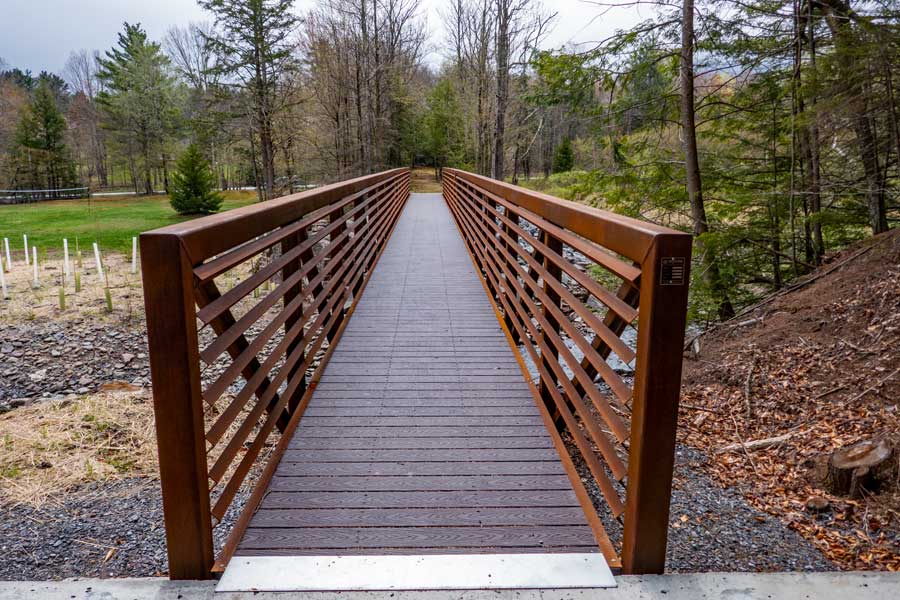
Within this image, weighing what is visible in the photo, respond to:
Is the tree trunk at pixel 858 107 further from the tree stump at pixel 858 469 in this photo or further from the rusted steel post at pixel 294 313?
the rusted steel post at pixel 294 313

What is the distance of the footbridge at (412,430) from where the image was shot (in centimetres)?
194

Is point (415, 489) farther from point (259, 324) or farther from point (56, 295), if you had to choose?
point (56, 295)

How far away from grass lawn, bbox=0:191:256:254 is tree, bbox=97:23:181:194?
2952 millimetres

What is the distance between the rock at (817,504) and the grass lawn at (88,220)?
68.3ft

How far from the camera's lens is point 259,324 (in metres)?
10.5

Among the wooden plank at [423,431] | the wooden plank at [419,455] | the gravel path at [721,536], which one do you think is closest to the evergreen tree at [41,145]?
the wooden plank at [423,431]

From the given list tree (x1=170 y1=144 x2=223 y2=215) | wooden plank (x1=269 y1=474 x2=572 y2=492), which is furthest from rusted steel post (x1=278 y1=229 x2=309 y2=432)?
tree (x1=170 y1=144 x2=223 y2=215)

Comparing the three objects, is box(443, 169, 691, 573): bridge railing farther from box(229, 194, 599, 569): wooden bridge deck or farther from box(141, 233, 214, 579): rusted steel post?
box(141, 233, 214, 579): rusted steel post

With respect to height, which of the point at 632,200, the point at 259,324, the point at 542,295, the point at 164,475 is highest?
the point at 632,200

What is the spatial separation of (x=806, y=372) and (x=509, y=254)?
2567 mm

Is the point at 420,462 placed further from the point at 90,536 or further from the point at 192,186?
the point at 192,186

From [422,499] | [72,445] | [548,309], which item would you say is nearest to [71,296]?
[72,445]

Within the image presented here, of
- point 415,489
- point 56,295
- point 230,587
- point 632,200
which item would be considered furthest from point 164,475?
point 56,295

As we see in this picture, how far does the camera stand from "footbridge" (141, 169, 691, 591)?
194 centimetres
